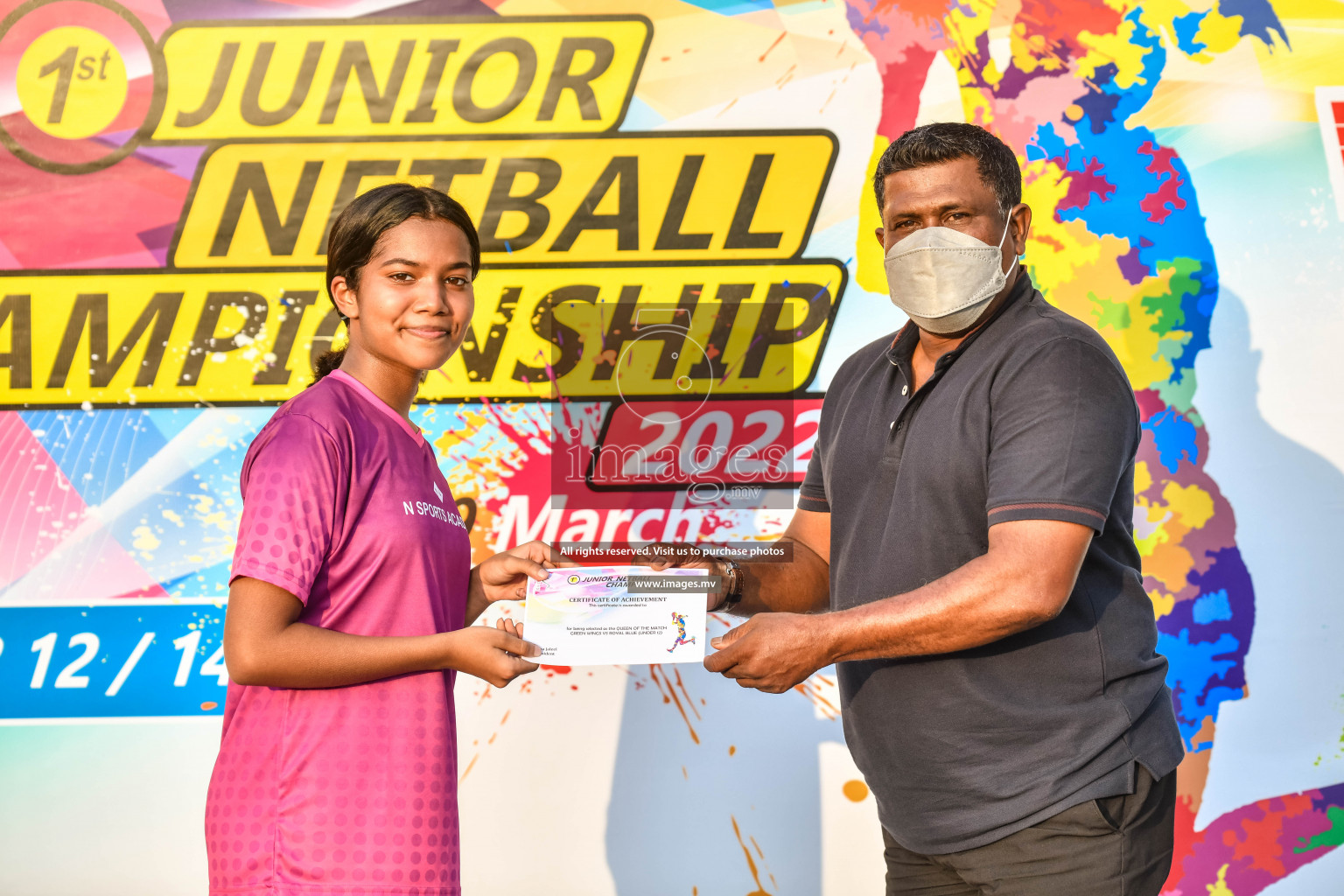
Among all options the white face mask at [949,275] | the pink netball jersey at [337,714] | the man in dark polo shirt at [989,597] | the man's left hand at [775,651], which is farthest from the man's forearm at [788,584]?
the pink netball jersey at [337,714]

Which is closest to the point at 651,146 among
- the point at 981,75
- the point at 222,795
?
the point at 981,75

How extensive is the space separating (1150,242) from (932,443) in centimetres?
198

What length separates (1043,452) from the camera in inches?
59.6

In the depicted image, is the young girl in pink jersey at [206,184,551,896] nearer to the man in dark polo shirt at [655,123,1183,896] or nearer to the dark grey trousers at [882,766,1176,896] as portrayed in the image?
the man in dark polo shirt at [655,123,1183,896]

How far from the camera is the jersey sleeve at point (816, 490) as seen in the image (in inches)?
84.4

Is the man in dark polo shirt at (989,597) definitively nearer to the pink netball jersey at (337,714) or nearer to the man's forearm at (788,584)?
the man's forearm at (788,584)

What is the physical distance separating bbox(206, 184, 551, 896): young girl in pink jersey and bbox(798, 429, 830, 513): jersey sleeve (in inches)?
32.5

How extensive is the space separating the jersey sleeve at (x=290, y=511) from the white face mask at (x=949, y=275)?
3.40 feet

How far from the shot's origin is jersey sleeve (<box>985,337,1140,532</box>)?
1.50m

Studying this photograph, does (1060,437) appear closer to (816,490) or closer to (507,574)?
(816,490)

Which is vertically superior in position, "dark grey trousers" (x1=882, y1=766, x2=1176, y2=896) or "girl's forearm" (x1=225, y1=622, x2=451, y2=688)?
"girl's forearm" (x1=225, y1=622, x2=451, y2=688)

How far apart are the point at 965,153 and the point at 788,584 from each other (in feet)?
3.06

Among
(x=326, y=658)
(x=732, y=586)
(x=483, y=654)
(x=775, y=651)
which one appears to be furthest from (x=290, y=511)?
(x=732, y=586)

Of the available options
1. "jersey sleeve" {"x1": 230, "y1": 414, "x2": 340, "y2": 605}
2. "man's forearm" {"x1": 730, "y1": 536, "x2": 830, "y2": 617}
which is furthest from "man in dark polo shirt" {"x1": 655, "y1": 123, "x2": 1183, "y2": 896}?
"jersey sleeve" {"x1": 230, "y1": 414, "x2": 340, "y2": 605}
